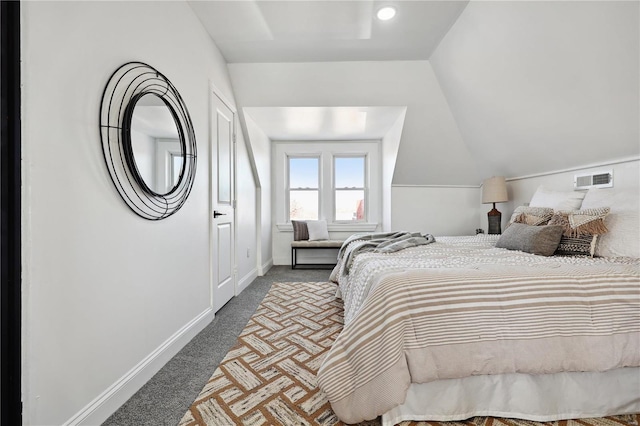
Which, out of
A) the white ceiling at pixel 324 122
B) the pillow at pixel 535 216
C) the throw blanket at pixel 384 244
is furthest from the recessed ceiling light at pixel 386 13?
the pillow at pixel 535 216

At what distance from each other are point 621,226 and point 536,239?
0.45m

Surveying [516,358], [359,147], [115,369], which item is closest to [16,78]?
[115,369]

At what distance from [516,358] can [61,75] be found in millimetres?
2202

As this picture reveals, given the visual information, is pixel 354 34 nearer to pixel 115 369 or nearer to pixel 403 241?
pixel 403 241

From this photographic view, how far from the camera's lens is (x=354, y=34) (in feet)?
8.65

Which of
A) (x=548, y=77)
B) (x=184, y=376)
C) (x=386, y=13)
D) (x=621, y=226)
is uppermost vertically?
(x=386, y=13)

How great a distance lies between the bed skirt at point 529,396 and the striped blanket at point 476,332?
8 centimetres

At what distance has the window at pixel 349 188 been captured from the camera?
526cm

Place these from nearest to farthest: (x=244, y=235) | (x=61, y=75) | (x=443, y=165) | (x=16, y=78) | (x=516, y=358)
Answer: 1. (x=16, y=78)
2. (x=61, y=75)
3. (x=516, y=358)
4. (x=244, y=235)
5. (x=443, y=165)

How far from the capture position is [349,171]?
526 cm

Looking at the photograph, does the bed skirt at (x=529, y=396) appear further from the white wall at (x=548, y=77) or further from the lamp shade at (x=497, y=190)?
the lamp shade at (x=497, y=190)

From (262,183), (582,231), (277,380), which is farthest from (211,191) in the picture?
(582,231)

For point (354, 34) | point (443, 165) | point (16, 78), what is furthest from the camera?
point (443, 165)

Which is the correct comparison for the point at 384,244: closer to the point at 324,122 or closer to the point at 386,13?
Answer: the point at 386,13
